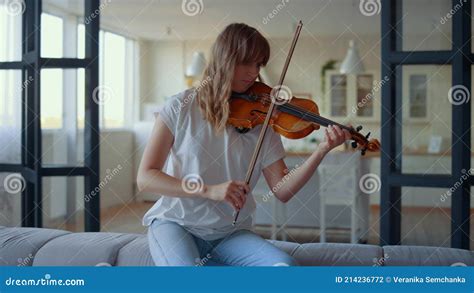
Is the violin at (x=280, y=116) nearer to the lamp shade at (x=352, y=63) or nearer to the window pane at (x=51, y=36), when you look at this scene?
the window pane at (x=51, y=36)

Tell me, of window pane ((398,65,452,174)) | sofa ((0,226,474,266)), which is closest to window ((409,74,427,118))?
window pane ((398,65,452,174))

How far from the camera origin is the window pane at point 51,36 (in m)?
1.73

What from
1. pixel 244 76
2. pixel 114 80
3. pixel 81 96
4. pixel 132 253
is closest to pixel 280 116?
pixel 244 76

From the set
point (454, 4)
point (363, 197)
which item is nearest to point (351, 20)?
point (363, 197)

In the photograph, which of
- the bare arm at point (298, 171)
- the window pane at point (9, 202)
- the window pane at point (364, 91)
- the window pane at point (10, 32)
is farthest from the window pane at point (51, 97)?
the window pane at point (364, 91)

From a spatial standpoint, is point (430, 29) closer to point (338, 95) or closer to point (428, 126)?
point (428, 126)

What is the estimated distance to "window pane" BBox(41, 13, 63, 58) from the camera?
68.1 inches

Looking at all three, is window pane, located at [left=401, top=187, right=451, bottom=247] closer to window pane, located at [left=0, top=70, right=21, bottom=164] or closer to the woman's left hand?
the woman's left hand

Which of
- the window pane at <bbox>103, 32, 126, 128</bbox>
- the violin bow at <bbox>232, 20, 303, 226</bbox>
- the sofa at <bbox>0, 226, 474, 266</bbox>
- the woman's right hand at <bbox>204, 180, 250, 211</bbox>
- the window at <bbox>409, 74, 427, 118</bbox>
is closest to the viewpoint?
the woman's right hand at <bbox>204, 180, 250, 211</bbox>

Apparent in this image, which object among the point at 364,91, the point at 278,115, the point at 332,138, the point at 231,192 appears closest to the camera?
the point at 231,192

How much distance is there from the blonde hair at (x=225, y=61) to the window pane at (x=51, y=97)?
0.80m

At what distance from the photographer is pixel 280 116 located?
3.92 feet

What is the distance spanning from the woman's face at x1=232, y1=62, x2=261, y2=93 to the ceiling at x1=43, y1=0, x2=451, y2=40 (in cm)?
57

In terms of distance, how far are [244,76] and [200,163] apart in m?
0.20
